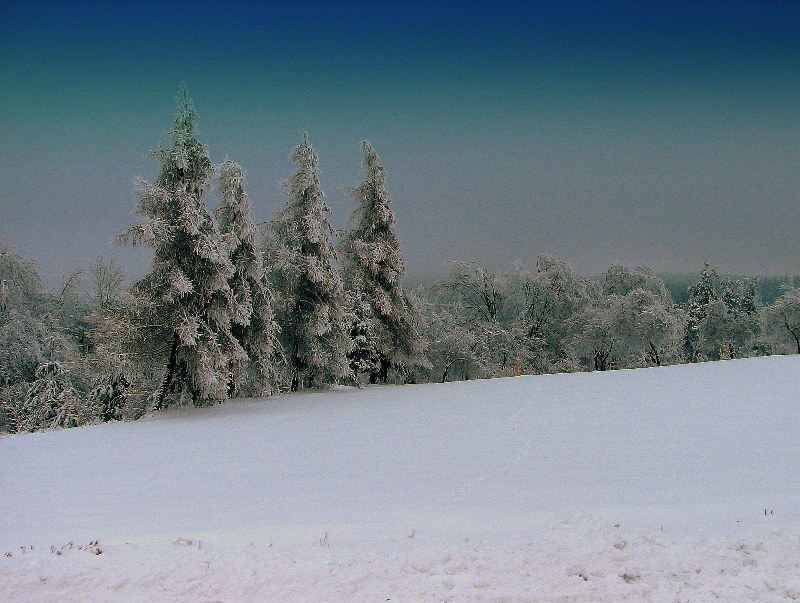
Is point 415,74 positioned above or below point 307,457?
above

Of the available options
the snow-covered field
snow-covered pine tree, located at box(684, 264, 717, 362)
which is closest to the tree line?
the snow-covered field

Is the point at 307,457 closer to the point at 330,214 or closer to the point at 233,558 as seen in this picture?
the point at 233,558

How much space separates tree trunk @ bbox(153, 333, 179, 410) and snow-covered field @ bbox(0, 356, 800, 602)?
91.7 inches

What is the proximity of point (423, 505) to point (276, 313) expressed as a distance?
Result: 49.9 feet

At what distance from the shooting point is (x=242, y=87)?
590 inches

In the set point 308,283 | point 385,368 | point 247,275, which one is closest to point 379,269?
point 308,283

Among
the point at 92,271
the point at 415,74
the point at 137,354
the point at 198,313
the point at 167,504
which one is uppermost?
the point at 415,74

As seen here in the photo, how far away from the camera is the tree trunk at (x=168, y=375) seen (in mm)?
17375

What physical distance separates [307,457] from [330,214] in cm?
1347

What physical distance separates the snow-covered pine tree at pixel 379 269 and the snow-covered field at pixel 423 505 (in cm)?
1062

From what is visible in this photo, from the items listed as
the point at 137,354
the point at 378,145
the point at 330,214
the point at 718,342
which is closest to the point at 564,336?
the point at 718,342

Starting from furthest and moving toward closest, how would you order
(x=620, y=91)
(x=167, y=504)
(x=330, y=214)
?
(x=330, y=214)
(x=620, y=91)
(x=167, y=504)

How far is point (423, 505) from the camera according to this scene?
305 inches

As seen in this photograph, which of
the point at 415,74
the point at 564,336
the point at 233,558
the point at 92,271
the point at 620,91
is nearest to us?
the point at 233,558
